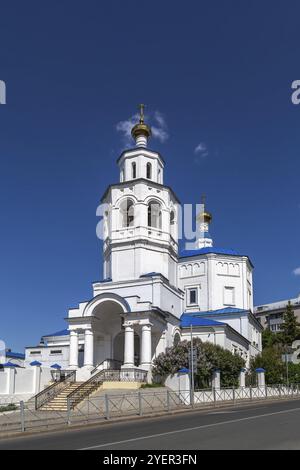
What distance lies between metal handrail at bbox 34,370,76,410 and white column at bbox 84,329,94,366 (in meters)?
1.56

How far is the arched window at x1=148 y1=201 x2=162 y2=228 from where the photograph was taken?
123 feet

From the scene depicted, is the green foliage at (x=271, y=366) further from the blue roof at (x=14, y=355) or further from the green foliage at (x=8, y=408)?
the green foliage at (x=8, y=408)

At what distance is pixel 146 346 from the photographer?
3209cm

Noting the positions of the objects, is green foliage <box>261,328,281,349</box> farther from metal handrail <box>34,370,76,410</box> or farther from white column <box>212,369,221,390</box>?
metal handrail <box>34,370,76,410</box>

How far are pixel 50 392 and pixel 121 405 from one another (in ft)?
22.8

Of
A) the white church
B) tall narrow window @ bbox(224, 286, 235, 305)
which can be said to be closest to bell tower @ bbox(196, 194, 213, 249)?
tall narrow window @ bbox(224, 286, 235, 305)

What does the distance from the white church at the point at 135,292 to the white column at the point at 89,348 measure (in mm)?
60

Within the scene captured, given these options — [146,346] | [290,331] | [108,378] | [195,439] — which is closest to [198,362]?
[146,346]

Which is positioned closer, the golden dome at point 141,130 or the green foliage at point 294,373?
the golden dome at point 141,130

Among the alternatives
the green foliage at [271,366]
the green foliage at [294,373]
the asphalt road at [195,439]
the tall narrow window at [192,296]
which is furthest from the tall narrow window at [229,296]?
the asphalt road at [195,439]

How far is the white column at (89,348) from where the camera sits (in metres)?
33.1
